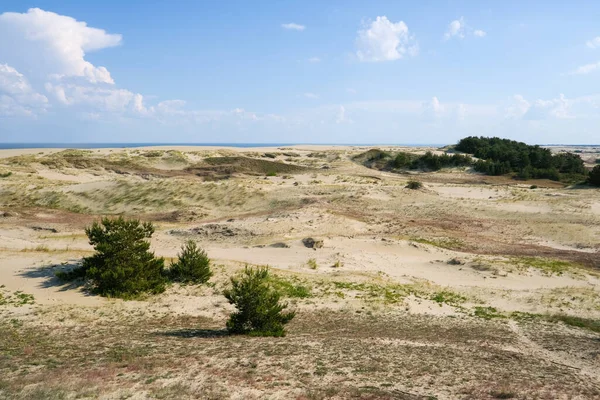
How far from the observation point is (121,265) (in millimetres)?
18125

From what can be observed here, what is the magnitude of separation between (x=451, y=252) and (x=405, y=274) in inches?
218

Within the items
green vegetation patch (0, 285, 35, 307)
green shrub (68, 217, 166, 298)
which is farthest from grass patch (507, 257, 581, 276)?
green vegetation patch (0, 285, 35, 307)

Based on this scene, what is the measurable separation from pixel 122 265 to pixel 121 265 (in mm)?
38

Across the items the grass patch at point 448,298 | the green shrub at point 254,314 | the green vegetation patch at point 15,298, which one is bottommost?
the grass patch at point 448,298

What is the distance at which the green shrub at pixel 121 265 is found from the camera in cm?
1773

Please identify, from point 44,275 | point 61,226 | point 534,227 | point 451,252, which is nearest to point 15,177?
point 61,226

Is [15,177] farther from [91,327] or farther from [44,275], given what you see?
[91,327]

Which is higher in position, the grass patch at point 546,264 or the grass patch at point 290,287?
the grass patch at point 290,287

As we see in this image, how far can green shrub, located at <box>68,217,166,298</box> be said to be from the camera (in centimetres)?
1773

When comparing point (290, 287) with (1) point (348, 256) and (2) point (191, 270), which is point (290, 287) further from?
(1) point (348, 256)

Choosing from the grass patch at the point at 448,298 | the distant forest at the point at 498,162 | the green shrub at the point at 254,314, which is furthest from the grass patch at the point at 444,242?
the distant forest at the point at 498,162

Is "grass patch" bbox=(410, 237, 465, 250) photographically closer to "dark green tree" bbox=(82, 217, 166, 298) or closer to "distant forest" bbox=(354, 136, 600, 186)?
"dark green tree" bbox=(82, 217, 166, 298)

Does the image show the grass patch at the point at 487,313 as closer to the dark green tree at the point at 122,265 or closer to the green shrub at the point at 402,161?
the dark green tree at the point at 122,265

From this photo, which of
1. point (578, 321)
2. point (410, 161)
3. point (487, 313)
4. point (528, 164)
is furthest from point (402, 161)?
point (578, 321)
